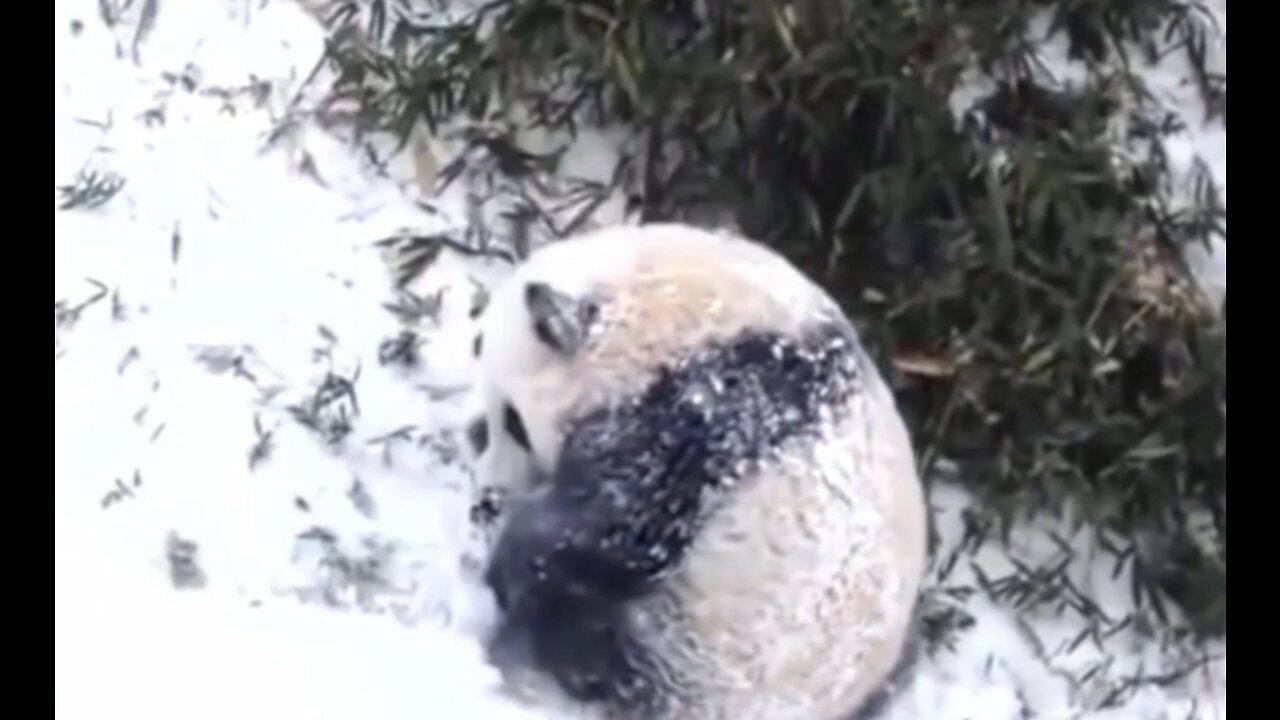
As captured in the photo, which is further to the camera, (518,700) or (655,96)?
(655,96)

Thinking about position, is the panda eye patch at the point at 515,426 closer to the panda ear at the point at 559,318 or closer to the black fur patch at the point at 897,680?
the panda ear at the point at 559,318

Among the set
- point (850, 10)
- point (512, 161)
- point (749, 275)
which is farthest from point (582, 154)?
point (749, 275)

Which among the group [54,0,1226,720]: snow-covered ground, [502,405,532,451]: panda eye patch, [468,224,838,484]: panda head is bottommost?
[54,0,1226,720]: snow-covered ground

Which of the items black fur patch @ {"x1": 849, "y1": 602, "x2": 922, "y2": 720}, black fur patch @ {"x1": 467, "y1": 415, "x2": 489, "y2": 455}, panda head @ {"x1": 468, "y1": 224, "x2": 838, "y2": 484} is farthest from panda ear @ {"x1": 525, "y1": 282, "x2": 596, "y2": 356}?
black fur patch @ {"x1": 849, "y1": 602, "x2": 922, "y2": 720}

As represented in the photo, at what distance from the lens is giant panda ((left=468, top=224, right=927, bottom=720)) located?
1986mm

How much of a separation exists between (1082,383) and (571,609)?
2.69 ft

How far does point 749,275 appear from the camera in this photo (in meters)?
2.09

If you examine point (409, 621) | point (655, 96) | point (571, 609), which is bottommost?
point (409, 621)

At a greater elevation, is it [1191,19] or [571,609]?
[1191,19]

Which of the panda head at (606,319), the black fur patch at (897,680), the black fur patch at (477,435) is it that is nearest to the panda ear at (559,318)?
the panda head at (606,319)

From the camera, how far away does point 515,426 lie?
2.07m

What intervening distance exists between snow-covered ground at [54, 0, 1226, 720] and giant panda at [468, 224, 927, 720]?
164mm

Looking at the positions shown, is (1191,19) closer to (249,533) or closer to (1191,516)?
(1191,516)

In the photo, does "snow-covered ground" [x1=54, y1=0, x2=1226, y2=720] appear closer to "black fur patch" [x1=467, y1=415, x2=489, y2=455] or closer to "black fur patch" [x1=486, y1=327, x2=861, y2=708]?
"black fur patch" [x1=467, y1=415, x2=489, y2=455]
